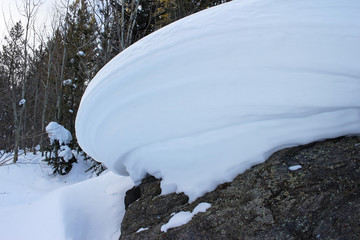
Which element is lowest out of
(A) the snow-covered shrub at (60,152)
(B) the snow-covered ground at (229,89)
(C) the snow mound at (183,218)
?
(A) the snow-covered shrub at (60,152)

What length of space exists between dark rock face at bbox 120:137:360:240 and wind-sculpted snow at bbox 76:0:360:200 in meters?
0.08

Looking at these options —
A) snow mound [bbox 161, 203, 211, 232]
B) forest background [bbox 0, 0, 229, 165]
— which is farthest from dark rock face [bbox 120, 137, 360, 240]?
forest background [bbox 0, 0, 229, 165]

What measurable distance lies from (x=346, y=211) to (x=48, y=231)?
2.28 meters

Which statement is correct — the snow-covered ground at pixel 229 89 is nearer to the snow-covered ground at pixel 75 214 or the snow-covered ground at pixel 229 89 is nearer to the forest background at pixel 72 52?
the snow-covered ground at pixel 75 214

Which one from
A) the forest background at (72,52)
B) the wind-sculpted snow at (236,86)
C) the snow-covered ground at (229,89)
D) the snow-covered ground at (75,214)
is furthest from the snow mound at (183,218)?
the forest background at (72,52)

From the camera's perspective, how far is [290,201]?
1266 millimetres

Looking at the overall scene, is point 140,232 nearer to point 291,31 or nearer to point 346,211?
point 346,211

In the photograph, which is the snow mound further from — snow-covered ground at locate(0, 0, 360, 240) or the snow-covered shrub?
the snow-covered shrub

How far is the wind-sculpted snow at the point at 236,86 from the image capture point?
49.8 inches

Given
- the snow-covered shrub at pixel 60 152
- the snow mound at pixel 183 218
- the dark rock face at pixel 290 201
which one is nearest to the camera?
the dark rock face at pixel 290 201

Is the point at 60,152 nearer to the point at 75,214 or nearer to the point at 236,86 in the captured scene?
the point at 75,214

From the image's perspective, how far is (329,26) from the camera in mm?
1232

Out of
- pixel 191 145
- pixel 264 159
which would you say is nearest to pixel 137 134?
pixel 191 145

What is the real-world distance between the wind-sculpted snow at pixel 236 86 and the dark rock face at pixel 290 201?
8 cm
